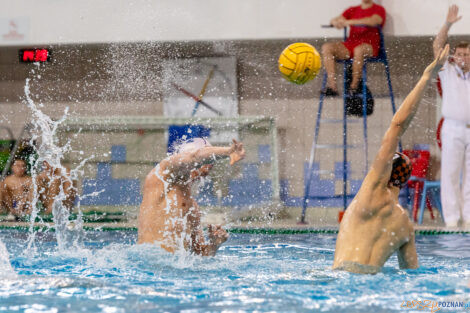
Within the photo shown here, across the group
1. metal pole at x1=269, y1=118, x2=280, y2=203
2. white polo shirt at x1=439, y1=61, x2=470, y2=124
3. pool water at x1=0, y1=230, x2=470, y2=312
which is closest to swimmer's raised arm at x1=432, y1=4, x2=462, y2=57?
white polo shirt at x1=439, y1=61, x2=470, y2=124

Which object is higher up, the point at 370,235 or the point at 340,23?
the point at 340,23

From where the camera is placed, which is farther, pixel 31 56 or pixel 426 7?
pixel 31 56

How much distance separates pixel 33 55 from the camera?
7.84 meters

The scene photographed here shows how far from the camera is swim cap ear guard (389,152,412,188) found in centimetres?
258

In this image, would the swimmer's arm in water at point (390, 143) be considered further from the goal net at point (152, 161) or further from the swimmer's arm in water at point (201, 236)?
the goal net at point (152, 161)

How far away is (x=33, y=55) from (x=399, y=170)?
20.6 feet

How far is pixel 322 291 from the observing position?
7.89 feet

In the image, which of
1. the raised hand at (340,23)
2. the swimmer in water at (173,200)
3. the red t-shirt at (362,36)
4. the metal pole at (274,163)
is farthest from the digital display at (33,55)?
the swimmer in water at (173,200)

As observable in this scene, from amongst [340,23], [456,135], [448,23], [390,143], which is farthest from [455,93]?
[390,143]

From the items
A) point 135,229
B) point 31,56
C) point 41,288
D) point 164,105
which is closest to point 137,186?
point 164,105

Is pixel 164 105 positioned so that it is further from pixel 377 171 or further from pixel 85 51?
pixel 377 171

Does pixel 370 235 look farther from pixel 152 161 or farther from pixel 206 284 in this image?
pixel 152 161

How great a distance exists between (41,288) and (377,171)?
1.39 metres

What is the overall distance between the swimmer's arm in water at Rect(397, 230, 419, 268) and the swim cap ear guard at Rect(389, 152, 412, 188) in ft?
0.74
